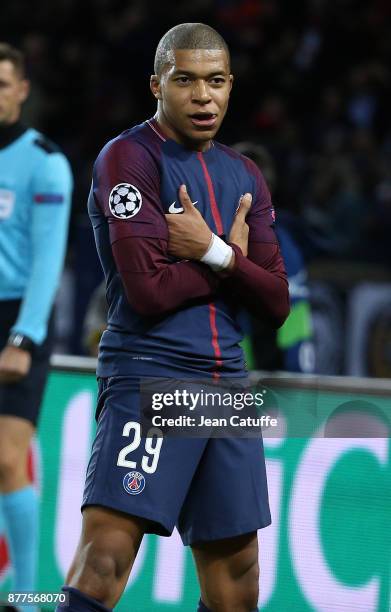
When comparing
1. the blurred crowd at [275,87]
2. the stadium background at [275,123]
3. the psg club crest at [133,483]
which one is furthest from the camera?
the blurred crowd at [275,87]

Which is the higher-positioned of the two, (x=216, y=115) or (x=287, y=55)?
(x=287, y=55)

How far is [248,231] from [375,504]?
1.40 m

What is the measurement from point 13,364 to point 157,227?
60.3 inches

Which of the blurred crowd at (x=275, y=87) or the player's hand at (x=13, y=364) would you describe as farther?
the blurred crowd at (x=275, y=87)

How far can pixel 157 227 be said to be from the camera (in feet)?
9.89

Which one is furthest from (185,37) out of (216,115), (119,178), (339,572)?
(339,572)

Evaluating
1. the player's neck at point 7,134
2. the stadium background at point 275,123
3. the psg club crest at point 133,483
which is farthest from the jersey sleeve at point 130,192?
Result: the stadium background at point 275,123

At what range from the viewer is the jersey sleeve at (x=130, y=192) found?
2.99 metres

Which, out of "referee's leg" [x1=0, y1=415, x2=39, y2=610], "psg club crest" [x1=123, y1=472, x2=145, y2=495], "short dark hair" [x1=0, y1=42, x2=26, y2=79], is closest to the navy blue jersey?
"psg club crest" [x1=123, y1=472, x2=145, y2=495]

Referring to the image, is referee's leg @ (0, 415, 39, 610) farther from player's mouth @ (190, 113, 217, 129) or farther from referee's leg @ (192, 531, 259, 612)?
player's mouth @ (190, 113, 217, 129)

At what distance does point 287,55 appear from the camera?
1184cm

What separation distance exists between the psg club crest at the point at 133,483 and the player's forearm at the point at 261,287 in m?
0.52

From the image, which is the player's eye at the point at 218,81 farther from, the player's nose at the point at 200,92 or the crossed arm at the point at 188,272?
the crossed arm at the point at 188,272

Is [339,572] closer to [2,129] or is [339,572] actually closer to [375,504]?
[375,504]
